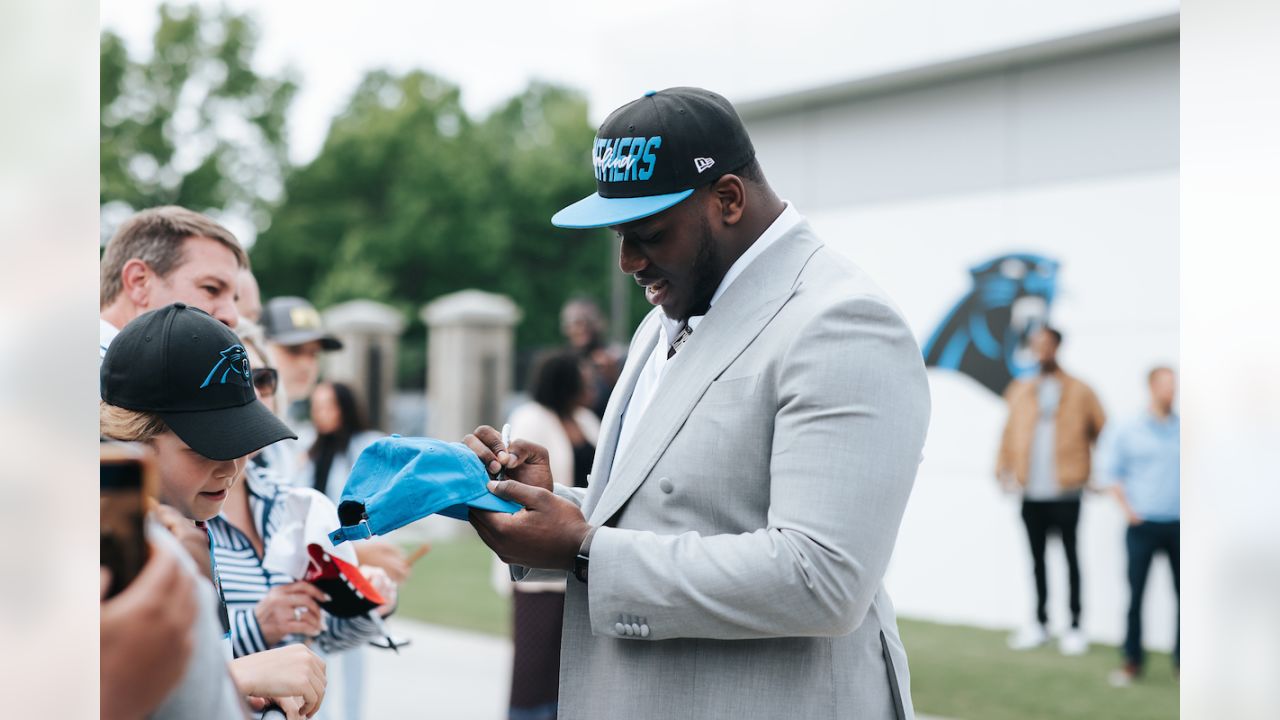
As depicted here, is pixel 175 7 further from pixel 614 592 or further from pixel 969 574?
pixel 614 592

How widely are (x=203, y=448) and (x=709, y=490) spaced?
79 centimetres

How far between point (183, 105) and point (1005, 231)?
28.1 meters

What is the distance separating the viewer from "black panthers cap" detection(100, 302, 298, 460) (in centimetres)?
186

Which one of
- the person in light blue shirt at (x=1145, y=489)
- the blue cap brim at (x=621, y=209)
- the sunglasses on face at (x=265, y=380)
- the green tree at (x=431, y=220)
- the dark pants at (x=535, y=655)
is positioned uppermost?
the green tree at (x=431, y=220)

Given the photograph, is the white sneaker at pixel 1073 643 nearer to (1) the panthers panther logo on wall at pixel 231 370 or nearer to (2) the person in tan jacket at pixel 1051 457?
(2) the person in tan jacket at pixel 1051 457

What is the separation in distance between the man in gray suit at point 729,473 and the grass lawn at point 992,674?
5.27 metres

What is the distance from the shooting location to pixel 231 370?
77.5 inches

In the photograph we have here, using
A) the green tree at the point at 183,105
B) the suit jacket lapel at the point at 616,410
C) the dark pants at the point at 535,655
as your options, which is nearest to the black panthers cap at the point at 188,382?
the suit jacket lapel at the point at 616,410

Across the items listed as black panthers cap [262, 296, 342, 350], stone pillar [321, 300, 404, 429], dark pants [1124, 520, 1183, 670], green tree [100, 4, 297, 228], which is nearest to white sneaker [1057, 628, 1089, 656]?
dark pants [1124, 520, 1183, 670]

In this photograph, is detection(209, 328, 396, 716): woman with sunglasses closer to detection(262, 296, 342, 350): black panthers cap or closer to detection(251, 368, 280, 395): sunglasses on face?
detection(251, 368, 280, 395): sunglasses on face

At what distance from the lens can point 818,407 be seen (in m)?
1.80

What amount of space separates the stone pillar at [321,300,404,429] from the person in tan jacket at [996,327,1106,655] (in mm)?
11751

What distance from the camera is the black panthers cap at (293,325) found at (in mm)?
5414
